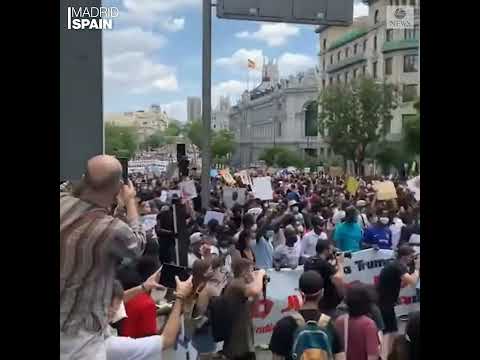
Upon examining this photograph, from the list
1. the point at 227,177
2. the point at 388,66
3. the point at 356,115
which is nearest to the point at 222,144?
the point at 227,177

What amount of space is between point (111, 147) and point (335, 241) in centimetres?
130

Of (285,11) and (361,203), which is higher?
(285,11)

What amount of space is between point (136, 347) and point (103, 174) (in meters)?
0.80

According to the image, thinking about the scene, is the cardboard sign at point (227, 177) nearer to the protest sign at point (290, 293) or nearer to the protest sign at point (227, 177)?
the protest sign at point (227, 177)

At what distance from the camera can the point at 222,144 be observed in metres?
3.36

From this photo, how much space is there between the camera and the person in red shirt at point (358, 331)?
3107 millimetres

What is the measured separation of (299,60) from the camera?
128 inches

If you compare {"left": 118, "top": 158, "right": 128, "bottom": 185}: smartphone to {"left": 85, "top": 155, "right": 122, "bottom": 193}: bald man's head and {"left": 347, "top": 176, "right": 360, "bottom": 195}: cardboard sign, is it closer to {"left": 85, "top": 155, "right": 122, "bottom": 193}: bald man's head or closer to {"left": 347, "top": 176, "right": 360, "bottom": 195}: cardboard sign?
{"left": 85, "top": 155, "right": 122, "bottom": 193}: bald man's head

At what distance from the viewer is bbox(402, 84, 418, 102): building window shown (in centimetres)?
326

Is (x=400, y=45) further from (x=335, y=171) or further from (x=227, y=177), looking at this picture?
(x=227, y=177)

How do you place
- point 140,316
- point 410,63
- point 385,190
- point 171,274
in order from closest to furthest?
point 140,316 → point 171,274 → point 410,63 → point 385,190

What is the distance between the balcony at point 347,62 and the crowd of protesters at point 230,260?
0.57m

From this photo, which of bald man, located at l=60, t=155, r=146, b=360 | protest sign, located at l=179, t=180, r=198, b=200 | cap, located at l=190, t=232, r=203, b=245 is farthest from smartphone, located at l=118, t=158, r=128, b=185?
cap, located at l=190, t=232, r=203, b=245
